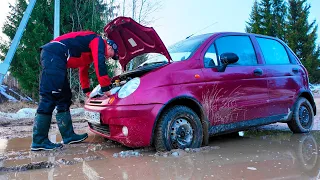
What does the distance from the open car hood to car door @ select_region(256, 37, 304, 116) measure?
179cm

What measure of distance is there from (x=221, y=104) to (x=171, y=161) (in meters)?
1.19

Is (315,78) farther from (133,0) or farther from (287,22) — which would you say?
(133,0)

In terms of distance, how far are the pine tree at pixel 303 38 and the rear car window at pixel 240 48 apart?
25904mm

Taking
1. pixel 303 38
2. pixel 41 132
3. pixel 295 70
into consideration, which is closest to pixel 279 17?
pixel 303 38

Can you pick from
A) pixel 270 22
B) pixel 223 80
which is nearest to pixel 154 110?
pixel 223 80

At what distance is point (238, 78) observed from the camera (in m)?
4.11

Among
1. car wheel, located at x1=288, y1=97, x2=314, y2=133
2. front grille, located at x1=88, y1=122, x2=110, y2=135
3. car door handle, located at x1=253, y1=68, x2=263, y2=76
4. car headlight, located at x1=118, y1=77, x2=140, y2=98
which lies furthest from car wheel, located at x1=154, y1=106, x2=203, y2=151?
car wheel, located at x1=288, y1=97, x2=314, y2=133

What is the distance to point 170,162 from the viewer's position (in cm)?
308

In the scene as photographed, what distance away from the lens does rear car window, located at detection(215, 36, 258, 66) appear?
13.8ft

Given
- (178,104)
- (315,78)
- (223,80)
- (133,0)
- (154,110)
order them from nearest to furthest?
(154,110) < (178,104) < (223,80) < (133,0) < (315,78)

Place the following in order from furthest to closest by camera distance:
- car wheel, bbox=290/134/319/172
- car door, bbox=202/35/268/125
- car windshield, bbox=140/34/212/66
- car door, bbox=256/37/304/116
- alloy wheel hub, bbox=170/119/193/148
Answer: car door, bbox=256/37/304/116, car windshield, bbox=140/34/212/66, car door, bbox=202/35/268/125, alloy wheel hub, bbox=170/119/193/148, car wheel, bbox=290/134/319/172

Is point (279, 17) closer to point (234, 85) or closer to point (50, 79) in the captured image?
point (234, 85)

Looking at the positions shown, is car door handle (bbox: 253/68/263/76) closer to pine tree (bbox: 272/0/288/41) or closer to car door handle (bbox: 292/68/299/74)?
car door handle (bbox: 292/68/299/74)

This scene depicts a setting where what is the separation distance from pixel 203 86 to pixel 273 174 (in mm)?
1420
